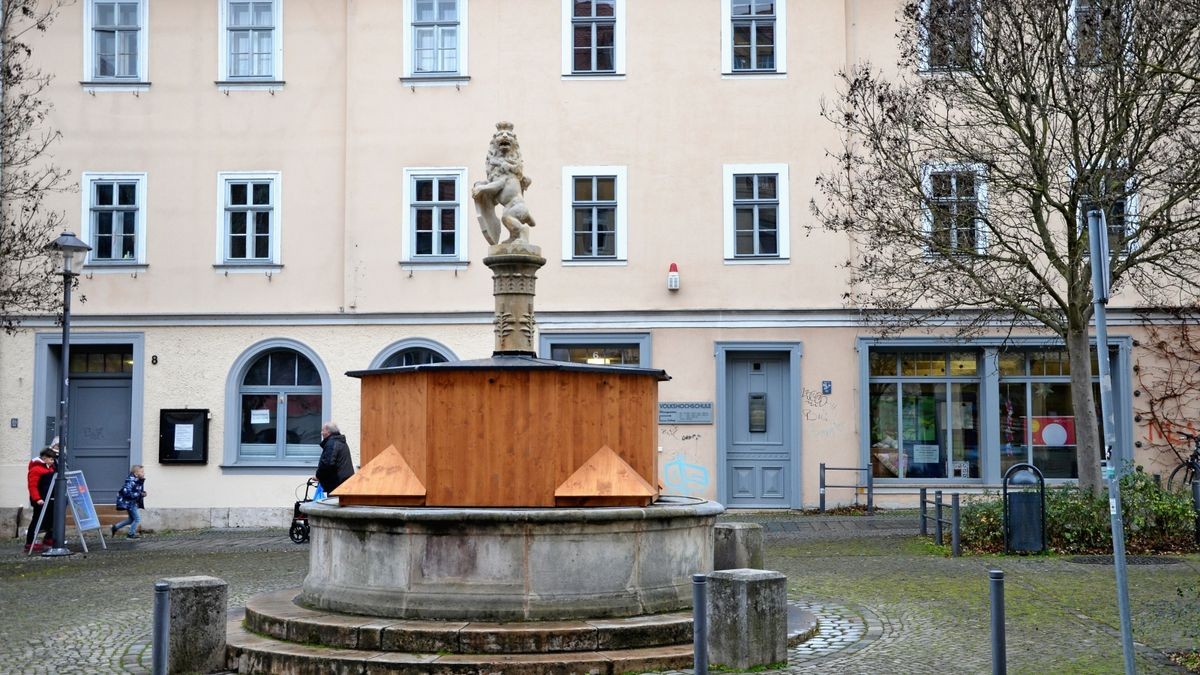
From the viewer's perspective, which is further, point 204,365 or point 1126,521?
point 204,365

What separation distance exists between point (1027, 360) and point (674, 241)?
20.6ft

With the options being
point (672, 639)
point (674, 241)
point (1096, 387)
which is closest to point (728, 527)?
point (672, 639)

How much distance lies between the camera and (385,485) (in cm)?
1085

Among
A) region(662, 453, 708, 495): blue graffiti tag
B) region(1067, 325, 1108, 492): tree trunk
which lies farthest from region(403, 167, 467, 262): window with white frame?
region(1067, 325, 1108, 492): tree trunk

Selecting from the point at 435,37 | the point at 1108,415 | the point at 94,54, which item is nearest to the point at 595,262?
the point at 435,37

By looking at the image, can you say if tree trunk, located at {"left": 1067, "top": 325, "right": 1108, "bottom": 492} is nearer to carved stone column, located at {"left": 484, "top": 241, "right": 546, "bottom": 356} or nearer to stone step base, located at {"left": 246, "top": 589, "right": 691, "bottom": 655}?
carved stone column, located at {"left": 484, "top": 241, "right": 546, "bottom": 356}

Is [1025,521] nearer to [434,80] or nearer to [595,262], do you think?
[595,262]

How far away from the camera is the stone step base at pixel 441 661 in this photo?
900 cm

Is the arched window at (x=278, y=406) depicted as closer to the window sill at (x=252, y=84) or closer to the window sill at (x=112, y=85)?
the window sill at (x=252, y=84)

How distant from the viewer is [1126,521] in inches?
640

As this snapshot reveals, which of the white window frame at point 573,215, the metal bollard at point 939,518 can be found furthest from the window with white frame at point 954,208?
the white window frame at point 573,215

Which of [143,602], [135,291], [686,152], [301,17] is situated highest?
[301,17]

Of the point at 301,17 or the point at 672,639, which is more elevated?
the point at 301,17

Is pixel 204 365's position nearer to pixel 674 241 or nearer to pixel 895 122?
pixel 674 241
